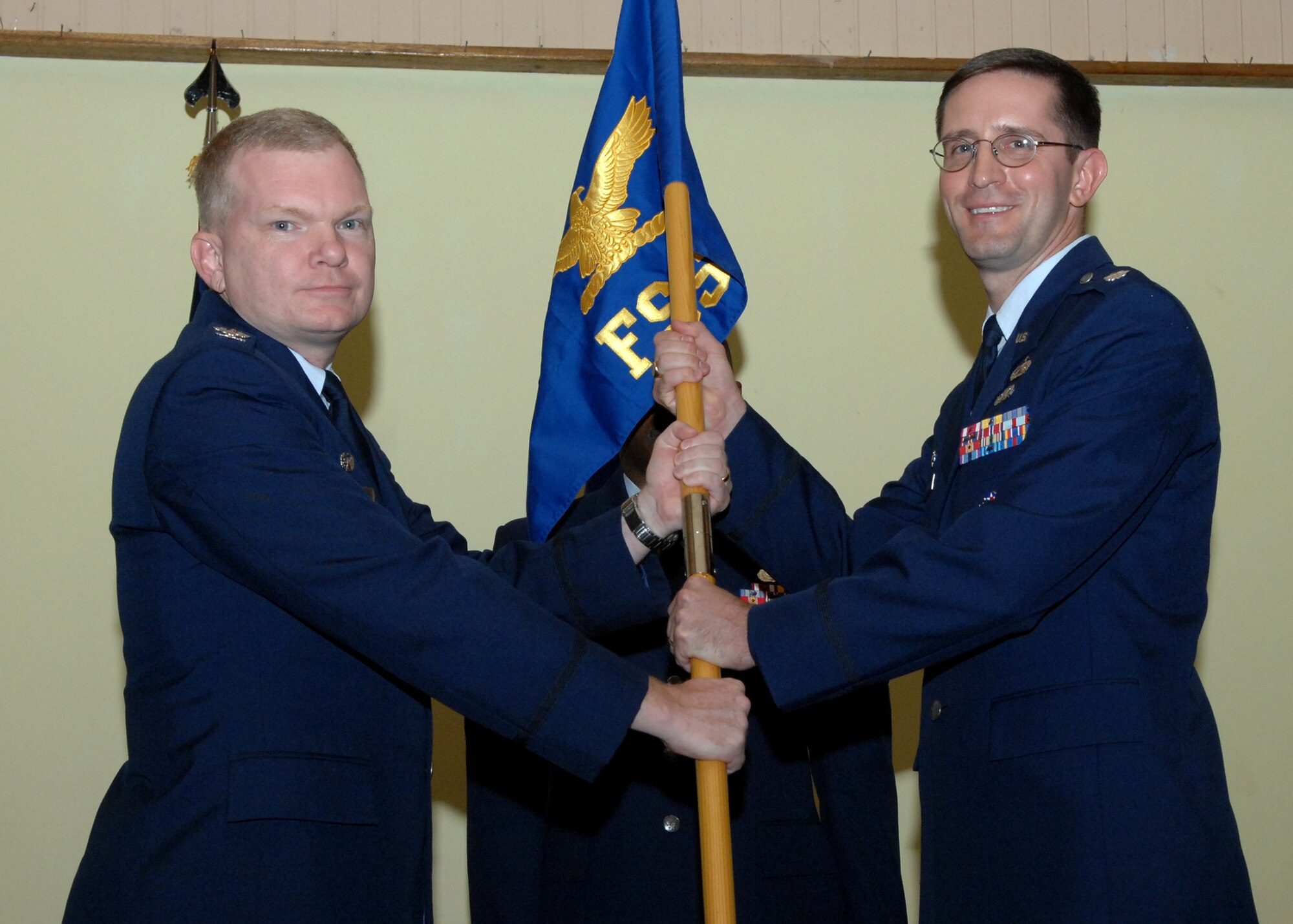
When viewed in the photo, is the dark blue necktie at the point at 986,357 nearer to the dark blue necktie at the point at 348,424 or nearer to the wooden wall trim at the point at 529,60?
the dark blue necktie at the point at 348,424

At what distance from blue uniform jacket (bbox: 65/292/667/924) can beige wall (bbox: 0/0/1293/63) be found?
5.49 ft

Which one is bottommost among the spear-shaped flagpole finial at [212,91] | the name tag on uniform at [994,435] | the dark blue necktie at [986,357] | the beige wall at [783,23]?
the name tag on uniform at [994,435]

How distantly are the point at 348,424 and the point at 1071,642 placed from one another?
121cm

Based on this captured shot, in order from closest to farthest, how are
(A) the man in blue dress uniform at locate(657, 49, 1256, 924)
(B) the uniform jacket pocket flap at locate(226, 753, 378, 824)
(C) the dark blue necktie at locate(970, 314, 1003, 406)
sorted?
(B) the uniform jacket pocket flap at locate(226, 753, 378, 824), (A) the man in blue dress uniform at locate(657, 49, 1256, 924), (C) the dark blue necktie at locate(970, 314, 1003, 406)

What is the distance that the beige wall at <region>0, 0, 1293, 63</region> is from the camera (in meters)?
3.59

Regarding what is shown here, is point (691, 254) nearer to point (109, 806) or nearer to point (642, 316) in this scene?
point (642, 316)

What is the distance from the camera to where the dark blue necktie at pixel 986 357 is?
2529mm

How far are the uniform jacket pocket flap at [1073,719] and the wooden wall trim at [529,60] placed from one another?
2096 millimetres

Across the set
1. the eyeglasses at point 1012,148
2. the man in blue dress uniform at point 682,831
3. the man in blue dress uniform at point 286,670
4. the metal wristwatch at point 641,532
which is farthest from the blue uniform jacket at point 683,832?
the eyeglasses at point 1012,148

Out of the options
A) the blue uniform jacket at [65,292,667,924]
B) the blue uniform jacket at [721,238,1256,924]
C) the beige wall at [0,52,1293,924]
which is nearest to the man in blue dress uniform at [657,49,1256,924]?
the blue uniform jacket at [721,238,1256,924]

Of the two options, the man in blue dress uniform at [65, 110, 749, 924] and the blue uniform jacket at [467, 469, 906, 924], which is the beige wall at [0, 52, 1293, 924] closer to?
the blue uniform jacket at [467, 469, 906, 924]

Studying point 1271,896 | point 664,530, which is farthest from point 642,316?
point 1271,896

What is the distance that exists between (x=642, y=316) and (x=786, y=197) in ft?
3.91

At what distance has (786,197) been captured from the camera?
12.5 ft
